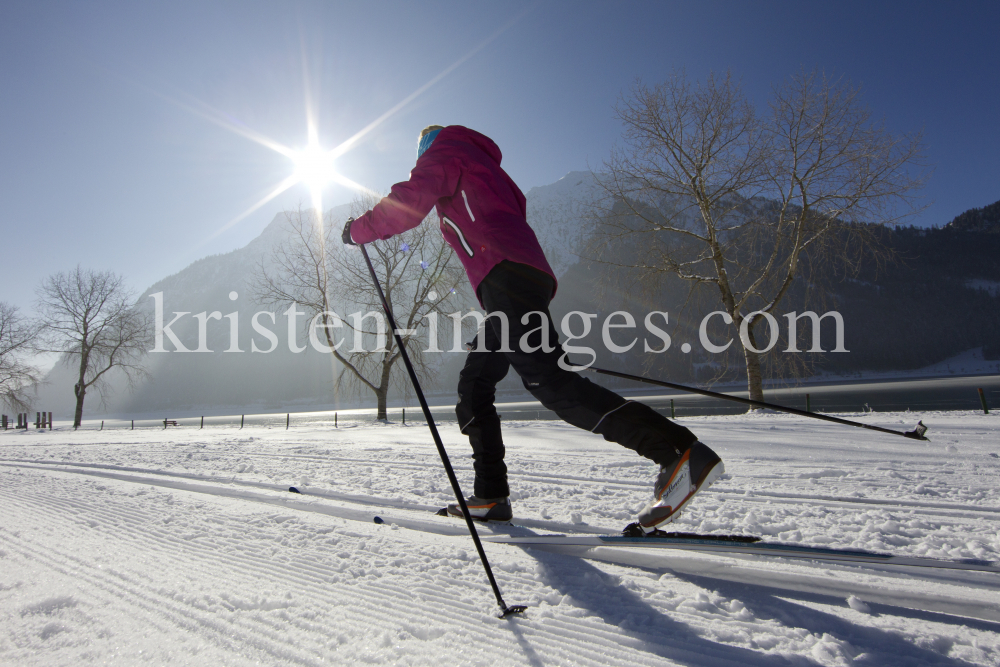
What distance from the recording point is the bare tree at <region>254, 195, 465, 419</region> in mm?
16562

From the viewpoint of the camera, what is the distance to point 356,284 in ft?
54.9

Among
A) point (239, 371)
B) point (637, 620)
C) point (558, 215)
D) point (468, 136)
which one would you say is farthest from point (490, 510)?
point (239, 371)

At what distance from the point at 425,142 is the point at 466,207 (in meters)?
0.59

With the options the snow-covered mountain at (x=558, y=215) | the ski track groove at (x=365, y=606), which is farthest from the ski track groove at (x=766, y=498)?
the snow-covered mountain at (x=558, y=215)

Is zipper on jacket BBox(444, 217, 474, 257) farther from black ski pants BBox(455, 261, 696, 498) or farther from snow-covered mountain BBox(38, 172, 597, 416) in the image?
snow-covered mountain BBox(38, 172, 597, 416)

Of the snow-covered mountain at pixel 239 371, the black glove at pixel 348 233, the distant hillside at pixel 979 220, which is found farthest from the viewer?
the distant hillside at pixel 979 220

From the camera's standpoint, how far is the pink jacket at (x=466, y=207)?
1661mm

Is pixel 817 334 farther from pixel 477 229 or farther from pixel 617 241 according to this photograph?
pixel 477 229

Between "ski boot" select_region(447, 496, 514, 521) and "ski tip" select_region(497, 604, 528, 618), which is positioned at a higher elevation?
"ski tip" select_region(497, 604, 528, 618)

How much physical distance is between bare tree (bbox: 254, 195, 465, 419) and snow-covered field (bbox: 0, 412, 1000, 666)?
14349mm

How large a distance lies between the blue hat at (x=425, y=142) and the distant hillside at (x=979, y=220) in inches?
5563

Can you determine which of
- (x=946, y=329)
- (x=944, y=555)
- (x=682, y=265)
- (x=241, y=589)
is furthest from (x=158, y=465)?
(x=946, y=329)

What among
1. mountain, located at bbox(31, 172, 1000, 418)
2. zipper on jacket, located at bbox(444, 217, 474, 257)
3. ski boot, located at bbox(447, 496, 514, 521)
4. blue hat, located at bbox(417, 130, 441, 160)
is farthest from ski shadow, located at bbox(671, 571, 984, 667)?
mountain, located at bbox(31, 172, 1000, 418)

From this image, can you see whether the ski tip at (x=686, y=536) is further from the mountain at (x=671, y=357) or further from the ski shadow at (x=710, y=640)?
the mountain at (x=671, y=357)
